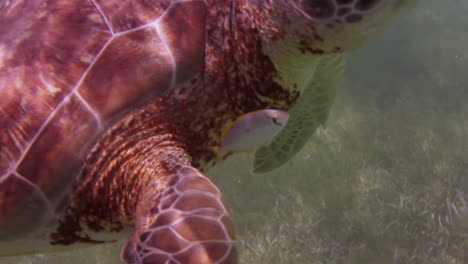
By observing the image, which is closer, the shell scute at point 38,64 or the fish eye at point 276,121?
the shell scute at point 38,64

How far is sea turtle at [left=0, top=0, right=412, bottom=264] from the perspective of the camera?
1347 mm

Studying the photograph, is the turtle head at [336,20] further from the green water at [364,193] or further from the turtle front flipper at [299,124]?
the green water at [364,193]

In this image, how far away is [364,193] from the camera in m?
A: 5.05

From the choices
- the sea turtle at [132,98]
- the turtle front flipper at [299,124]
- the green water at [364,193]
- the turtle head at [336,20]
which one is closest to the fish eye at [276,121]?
the sea turtle at [132,98]

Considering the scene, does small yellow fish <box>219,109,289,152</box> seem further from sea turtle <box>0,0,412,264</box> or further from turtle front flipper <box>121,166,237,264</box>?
turtle front flipper <box>121,166,237,264</box>

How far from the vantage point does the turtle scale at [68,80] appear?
138cm

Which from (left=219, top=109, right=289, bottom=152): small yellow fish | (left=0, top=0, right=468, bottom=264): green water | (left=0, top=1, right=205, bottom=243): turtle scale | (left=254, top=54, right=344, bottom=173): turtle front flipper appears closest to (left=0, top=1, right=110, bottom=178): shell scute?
(left=0, top=1, right=205, bottom=243): turtle scale

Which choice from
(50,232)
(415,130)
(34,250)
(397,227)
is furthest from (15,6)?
(415,130)

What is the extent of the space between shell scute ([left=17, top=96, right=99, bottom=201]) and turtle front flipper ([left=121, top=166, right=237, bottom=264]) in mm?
358

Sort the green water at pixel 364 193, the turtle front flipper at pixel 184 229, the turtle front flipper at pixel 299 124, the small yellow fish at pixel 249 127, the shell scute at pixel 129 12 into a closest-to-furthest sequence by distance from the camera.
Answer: the turtle front flipper at pixel 184 229, the shell scute at pixel 129 12, the small yellow fish at pixel 249 127, the turtle front flipper at pixel 299 124, the green water at pixel 364 193

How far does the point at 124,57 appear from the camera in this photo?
148 cm

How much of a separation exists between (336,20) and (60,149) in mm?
Answer: 1228

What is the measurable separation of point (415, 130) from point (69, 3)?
23.4 feet

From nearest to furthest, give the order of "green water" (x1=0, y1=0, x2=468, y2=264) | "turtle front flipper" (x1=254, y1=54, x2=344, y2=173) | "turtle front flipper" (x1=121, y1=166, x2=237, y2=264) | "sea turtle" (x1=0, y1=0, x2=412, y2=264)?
"turtle front flipper" (x1=121, y1=166, x2=237, y2=264) < "sea turtle" (x1=0, y1=0, x2=412, y2=264) < "turtle front flipper" (x1=254, y1=54, x2=344, y2=173) < "green water" (x1=0, y1=0, x2=468, y2=264)
